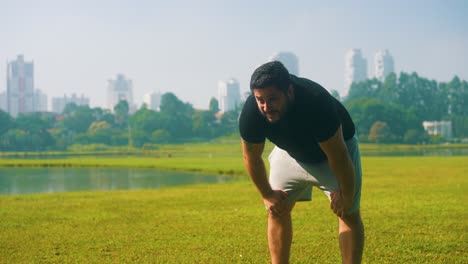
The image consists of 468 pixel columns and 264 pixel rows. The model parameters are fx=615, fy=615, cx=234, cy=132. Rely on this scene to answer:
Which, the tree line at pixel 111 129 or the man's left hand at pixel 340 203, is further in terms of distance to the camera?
the tree line at pixel 111 129

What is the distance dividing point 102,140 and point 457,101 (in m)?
81.7

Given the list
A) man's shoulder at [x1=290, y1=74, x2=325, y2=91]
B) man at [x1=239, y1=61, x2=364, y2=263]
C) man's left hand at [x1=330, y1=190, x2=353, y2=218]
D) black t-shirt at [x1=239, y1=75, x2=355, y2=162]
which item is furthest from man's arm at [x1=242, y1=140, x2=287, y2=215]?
man's shoulder at [x1=290, y1=74, x2=325, y2=91]

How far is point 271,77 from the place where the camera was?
4254 mm

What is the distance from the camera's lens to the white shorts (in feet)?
16.7

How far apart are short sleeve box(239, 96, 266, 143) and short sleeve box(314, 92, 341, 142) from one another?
43 centimetres

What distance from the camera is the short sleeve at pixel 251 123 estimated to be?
14.9ft

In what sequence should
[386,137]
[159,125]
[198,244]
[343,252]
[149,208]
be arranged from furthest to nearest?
[159,125] < [386,137] < [149,208] < [198,244] < [343,252]

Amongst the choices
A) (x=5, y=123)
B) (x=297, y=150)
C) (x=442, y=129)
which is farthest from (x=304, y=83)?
(x=5, y=123)

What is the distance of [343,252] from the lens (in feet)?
17.1

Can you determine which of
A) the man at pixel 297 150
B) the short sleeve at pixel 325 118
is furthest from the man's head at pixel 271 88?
the short sleeve at pixel 325 118

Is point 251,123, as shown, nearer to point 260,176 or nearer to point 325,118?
point 325,118

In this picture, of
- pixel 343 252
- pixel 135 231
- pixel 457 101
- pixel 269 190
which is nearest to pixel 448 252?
pixel 343 252

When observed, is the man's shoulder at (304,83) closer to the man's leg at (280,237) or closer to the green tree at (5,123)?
the man's leg at (280,237)

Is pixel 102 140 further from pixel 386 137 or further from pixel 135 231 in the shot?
pixel 135 231
